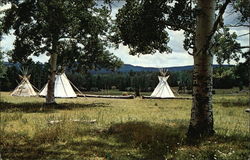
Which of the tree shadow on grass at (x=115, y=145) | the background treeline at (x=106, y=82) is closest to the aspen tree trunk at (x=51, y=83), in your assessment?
the tree shadow on grass at (x=115, y=145)

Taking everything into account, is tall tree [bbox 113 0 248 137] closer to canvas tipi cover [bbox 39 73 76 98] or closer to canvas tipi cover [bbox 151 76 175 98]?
canvas tipi cover [bbox 39 73 76 98]

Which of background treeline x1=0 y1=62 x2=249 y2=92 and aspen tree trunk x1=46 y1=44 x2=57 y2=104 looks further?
background treeline x1=0 y1=62 x2=249 y2=92

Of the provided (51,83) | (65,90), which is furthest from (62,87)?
(51,83)

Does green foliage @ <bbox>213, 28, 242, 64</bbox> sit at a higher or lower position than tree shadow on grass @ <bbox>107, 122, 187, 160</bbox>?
higher

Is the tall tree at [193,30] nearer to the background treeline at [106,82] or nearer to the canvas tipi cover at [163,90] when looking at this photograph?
the canvas tipi cover at [163,90]

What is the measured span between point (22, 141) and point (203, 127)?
6435 mm

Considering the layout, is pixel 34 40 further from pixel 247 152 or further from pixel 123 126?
pixel 247 152

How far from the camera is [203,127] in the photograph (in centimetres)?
1216

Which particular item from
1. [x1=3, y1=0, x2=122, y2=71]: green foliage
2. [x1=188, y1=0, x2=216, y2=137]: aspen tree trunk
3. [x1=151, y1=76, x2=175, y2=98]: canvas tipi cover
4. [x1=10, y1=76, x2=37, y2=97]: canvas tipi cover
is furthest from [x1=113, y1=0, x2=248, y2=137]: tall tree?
[x1=10, y1=76, x2=37, y2=97]: canvas tipi cover

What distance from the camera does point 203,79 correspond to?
40.1ft

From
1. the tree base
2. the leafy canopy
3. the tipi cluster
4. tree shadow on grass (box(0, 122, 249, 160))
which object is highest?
the leafy canopy

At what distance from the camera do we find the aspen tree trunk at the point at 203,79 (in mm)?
12141

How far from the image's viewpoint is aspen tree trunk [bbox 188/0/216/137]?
12.1m

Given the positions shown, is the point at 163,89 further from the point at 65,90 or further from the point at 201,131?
the point at 201,131
